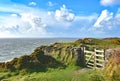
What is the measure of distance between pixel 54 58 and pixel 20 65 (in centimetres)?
641

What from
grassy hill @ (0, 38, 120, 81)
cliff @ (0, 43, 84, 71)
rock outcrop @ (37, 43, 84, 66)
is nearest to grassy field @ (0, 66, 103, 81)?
grassy hill @ (0, 38, 120, 81)

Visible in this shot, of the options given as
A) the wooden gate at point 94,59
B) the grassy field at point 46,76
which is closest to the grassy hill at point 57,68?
the grassy field at point 46,76

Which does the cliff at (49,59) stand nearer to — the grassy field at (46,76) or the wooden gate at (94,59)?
the wooden gate at (94,59)

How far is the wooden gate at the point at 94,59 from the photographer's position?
35375mm

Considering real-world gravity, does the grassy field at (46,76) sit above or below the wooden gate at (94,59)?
below

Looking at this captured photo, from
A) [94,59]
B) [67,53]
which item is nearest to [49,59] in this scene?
[67,53]

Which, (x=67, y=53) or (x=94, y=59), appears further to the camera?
(x=67, y=53)

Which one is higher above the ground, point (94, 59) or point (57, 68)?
point (94, 59)

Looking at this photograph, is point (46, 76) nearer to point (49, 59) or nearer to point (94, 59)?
point (49, 59)

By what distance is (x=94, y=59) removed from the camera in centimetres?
3638

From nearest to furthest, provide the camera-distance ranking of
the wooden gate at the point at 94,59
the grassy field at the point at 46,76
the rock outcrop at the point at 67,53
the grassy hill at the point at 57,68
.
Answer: the grassy hill at the point at 57,68 → the grassy field at the point at 46,76 → the wooden gate at the point at 94,59 → the rock outcrop at the point at 67,53

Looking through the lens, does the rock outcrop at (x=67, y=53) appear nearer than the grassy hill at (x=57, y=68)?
No

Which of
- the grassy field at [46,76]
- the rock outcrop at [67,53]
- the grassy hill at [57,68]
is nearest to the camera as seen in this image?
the grassy hill at [57,68]

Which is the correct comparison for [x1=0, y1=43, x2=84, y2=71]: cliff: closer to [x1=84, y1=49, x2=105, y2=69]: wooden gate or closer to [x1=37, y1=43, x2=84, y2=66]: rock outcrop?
[x1=37, y1=43, x2=84, y2=66]: rock outcrop
